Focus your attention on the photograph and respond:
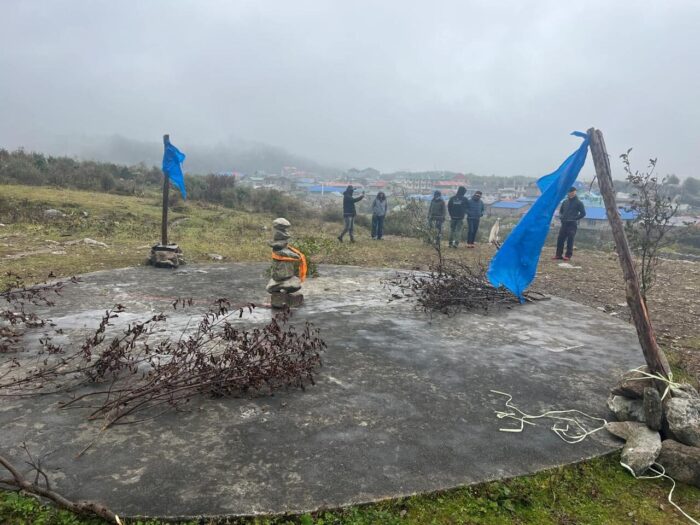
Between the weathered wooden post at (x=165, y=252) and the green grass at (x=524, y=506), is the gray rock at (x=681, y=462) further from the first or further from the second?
the weathered wooden post at (x=165, y=252)

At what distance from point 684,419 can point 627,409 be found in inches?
18.1

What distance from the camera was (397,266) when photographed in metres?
11.0

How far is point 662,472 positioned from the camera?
3.32m

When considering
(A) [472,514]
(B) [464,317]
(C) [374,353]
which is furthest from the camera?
(B) [464,317]

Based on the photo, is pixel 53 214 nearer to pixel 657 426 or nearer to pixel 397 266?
pixel 397 266

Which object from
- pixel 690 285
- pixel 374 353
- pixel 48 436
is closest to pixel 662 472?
pixel 374 353

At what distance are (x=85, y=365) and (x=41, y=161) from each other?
→ 984 inches

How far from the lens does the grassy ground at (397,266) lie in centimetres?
285

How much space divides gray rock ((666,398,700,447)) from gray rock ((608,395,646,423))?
0.24 m

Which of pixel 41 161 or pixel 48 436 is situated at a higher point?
pixel 41 161

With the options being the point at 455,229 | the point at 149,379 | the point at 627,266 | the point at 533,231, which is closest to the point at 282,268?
the point at 149,379

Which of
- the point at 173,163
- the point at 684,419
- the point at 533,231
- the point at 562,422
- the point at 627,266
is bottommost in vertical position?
the point at 562,422

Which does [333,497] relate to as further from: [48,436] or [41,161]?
[41,161]

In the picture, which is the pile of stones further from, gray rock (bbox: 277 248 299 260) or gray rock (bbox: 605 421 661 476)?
gray rock (bbox: 277 248 299 260)
